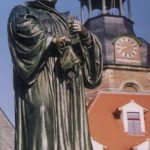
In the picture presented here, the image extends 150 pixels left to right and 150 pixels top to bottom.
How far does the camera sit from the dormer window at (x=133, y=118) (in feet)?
94.0

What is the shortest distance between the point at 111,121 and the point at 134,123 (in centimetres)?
125

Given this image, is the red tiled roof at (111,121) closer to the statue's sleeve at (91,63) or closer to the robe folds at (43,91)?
the statue's sleeve at (91,63)

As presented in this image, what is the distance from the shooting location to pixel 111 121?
2938cm

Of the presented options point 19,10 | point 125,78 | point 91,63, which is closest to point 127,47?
point 125,78

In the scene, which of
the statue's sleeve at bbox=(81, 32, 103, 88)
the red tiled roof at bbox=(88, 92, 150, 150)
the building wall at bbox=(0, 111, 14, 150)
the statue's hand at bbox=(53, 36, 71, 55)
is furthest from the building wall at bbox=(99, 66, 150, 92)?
the statue's hand at bbox=(53, 36, 71, 55)

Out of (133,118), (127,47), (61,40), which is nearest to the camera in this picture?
(61,40)

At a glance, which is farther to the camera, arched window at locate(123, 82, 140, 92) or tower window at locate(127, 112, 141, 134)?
arched window at locate(123, 82, 140, 92)

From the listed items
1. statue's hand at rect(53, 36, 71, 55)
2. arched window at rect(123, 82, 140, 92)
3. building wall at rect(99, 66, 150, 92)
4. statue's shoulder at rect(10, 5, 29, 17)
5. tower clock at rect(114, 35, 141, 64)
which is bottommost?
statue's hand at rect(53, 36, 71, 55)

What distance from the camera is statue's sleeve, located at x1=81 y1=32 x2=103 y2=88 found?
455cm

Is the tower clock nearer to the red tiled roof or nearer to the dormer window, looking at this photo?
the red tiled roof

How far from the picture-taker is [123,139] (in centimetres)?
2828

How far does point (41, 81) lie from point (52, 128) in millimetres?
339

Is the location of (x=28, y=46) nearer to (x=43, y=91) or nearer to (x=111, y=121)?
(x=43, y=91)

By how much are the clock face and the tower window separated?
1009 centimetres
